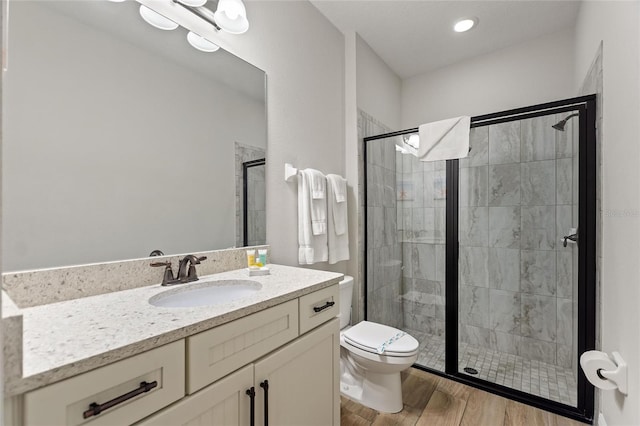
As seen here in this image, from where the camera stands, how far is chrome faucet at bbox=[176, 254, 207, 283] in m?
1.28

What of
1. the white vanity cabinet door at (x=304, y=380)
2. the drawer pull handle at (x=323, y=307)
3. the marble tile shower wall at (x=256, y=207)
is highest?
the marble tile shower wall at (x=256, y=207)

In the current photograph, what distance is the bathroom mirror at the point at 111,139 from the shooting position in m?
0.96

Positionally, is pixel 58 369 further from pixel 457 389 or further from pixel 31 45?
pixel 457 389

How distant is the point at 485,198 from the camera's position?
237 centimetres

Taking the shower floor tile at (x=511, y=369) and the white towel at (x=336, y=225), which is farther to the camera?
the white towel at (x=336, y=225)

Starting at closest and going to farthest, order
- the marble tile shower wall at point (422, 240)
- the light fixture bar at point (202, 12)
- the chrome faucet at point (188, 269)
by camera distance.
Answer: the chrome faucet at point (188, 269), the light fixture bar at point (202, 12), the marble tile shower wall at point (422, 240)

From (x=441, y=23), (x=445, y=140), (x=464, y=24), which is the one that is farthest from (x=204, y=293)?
(x=464, y=24)

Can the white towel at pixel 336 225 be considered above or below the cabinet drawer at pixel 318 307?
above

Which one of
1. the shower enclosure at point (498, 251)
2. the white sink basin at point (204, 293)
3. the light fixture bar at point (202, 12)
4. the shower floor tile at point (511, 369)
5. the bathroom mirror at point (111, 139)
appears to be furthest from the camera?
the shower floor tile at point (511, 369)

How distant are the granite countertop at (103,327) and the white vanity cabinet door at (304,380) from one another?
208mm

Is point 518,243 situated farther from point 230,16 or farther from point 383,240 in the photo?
point 230,16

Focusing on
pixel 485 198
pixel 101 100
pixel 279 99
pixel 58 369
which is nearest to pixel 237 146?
pixel 279 99

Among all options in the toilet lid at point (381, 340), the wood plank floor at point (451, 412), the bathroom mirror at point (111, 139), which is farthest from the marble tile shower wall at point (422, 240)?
the bathroom mirror at point (111, 139)

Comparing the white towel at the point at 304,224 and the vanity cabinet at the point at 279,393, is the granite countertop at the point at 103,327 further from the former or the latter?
the white towel at the point at 304,224
